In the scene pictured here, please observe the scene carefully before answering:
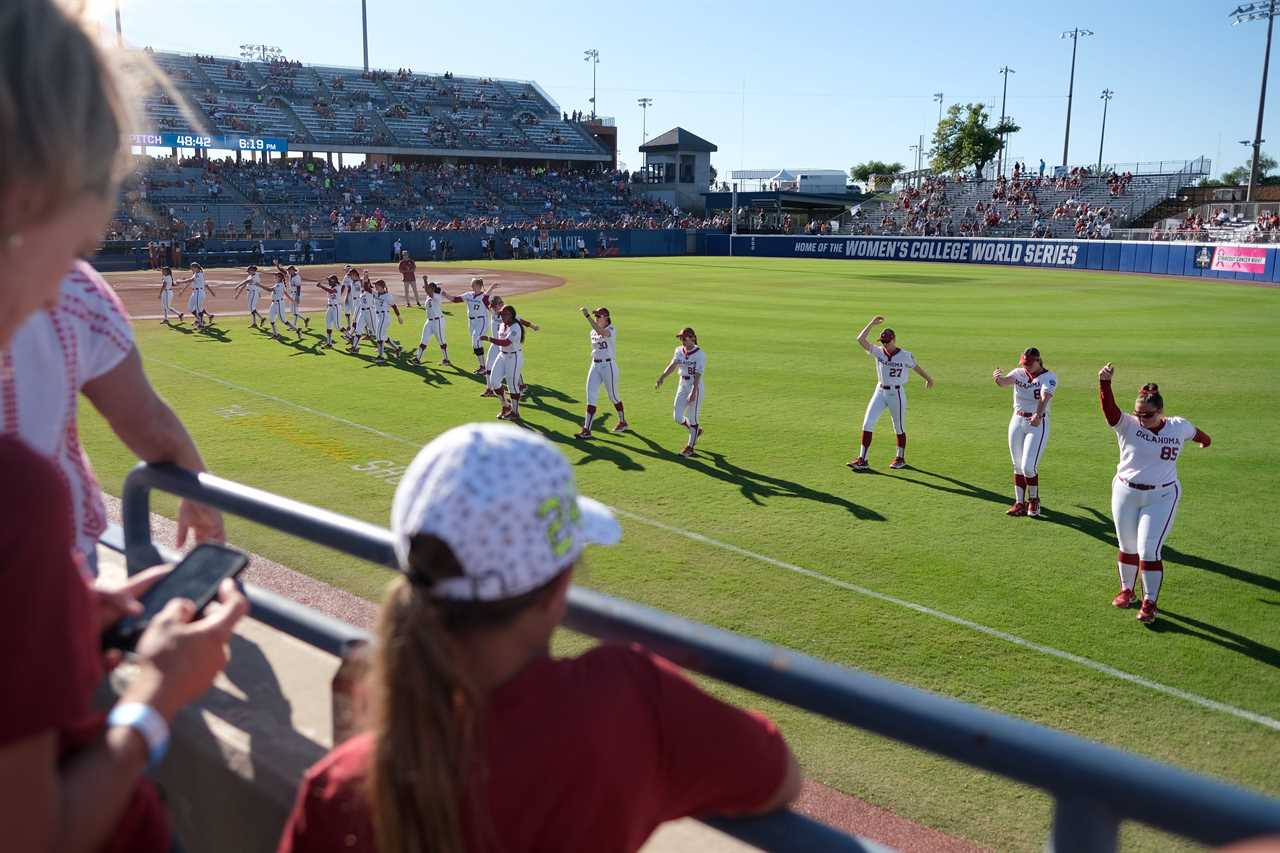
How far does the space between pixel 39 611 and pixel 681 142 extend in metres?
87.4

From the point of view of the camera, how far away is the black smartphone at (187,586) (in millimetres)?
1901

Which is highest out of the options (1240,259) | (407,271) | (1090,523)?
(1240,259)

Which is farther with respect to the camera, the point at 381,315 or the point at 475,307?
the point at 381,315

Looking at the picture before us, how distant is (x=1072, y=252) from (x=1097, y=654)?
45616mm

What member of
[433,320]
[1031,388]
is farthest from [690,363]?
[433,320]

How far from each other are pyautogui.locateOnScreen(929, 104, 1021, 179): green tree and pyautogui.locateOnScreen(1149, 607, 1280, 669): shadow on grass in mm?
81624

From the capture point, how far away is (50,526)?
1.29 m

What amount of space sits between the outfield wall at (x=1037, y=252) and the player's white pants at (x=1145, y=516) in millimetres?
37678

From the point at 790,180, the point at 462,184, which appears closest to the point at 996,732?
the point at 462,184

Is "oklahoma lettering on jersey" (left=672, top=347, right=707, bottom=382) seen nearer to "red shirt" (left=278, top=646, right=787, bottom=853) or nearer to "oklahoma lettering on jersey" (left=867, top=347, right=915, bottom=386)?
"oklahoma lettering on jersey" (left=867, top=347, right=915, bottom=386)

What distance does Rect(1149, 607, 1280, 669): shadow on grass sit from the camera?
758cm

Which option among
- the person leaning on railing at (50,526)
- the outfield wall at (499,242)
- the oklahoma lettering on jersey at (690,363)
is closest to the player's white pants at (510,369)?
the oklahoma lettering on jersey at (690,363)

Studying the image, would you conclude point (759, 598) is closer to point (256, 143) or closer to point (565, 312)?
point (565, 312)

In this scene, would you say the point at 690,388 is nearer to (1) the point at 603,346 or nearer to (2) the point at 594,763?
(1) the point at 603,346
